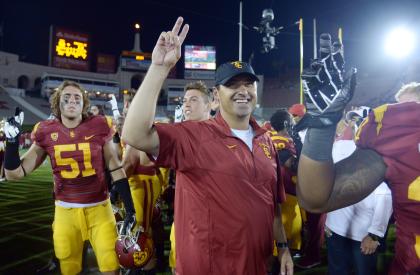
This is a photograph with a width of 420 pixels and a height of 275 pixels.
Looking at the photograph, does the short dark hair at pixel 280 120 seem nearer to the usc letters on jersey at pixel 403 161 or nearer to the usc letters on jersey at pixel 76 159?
the usc letters on jersey at pixel 76 159

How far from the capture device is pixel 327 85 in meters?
1.32

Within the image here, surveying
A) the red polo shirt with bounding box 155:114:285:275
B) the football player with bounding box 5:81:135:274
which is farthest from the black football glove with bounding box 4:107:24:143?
the red polo shirt with bounding box 155:114:285:275

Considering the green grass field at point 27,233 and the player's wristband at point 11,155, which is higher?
the player's wristband at point 11,155

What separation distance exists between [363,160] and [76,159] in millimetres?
2657

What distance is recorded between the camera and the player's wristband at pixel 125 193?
3196 mm

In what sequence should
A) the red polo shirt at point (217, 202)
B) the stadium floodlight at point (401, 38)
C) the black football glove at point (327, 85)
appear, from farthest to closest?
the stadium floodlight at point (401, 38)
the red polo shirt at point (217, 202)
the black football glove at point (327, 85)

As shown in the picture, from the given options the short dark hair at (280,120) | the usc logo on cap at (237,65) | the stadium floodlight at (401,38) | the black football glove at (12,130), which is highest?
the stadium floodlight at (401,38)

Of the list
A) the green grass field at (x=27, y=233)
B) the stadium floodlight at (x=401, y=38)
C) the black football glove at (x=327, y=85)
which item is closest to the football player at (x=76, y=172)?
the green grass field at (x=27, y=233)

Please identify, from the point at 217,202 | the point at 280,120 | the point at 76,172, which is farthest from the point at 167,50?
the point at 280,120

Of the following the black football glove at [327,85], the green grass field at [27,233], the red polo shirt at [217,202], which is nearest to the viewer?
the black football glove at [327,85]

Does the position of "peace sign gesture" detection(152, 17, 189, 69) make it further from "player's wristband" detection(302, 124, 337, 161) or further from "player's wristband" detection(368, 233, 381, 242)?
"player's wristband" detection(368, 233, 381, 242)

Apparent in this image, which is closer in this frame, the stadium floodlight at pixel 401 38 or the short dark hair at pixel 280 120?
the short dark hair at pixel 280 120

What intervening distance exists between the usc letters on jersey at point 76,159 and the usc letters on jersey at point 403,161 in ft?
8.47

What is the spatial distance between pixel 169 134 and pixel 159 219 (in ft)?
9.25
